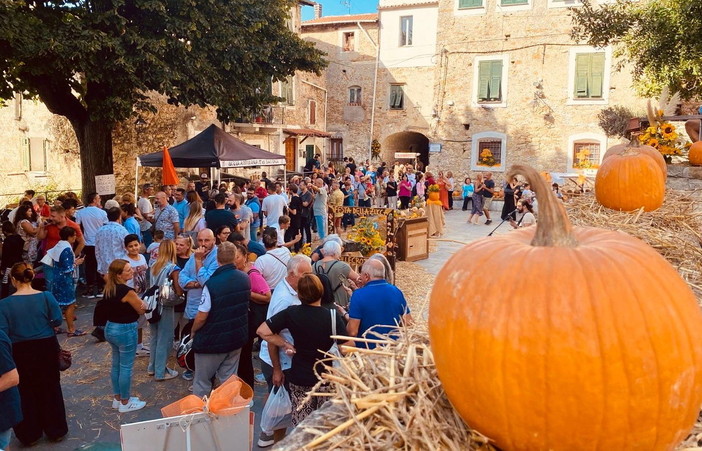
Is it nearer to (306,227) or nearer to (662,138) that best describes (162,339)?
(306,227)

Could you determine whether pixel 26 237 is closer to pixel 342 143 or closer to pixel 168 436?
pixel 168 436

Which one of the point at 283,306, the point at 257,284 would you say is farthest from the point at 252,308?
the point at 283,306

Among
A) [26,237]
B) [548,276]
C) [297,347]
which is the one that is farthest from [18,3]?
[548,276]

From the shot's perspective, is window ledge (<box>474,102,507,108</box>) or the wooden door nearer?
window ledge (<box>474,102,507,108</box>)

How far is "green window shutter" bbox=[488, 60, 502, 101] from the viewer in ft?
84.9

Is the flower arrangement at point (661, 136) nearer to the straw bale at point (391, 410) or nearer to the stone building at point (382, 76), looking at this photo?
the straw bale at point (391, 410)

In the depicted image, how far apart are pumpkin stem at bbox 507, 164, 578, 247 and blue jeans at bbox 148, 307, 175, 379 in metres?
5.23

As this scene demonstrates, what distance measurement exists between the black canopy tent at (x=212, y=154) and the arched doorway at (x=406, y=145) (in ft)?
62.7

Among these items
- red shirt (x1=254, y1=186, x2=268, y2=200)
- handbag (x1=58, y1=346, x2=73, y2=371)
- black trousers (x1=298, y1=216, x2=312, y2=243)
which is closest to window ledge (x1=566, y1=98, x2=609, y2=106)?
black trousers (x1=298, y1=216, x2=312, y2=243)

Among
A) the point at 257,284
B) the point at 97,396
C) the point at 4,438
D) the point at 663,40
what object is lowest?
the point at 97,396

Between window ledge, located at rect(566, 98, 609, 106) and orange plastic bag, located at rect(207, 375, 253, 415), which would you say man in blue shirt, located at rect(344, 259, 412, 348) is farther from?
window ledge, located at rect(566, 98, 609, 106)

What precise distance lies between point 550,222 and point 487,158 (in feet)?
84.9

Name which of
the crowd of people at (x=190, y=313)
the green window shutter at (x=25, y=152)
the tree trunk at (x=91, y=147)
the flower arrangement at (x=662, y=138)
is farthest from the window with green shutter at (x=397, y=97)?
the crowd of people at (x=190, y=313)

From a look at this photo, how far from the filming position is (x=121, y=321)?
17.1 ft
